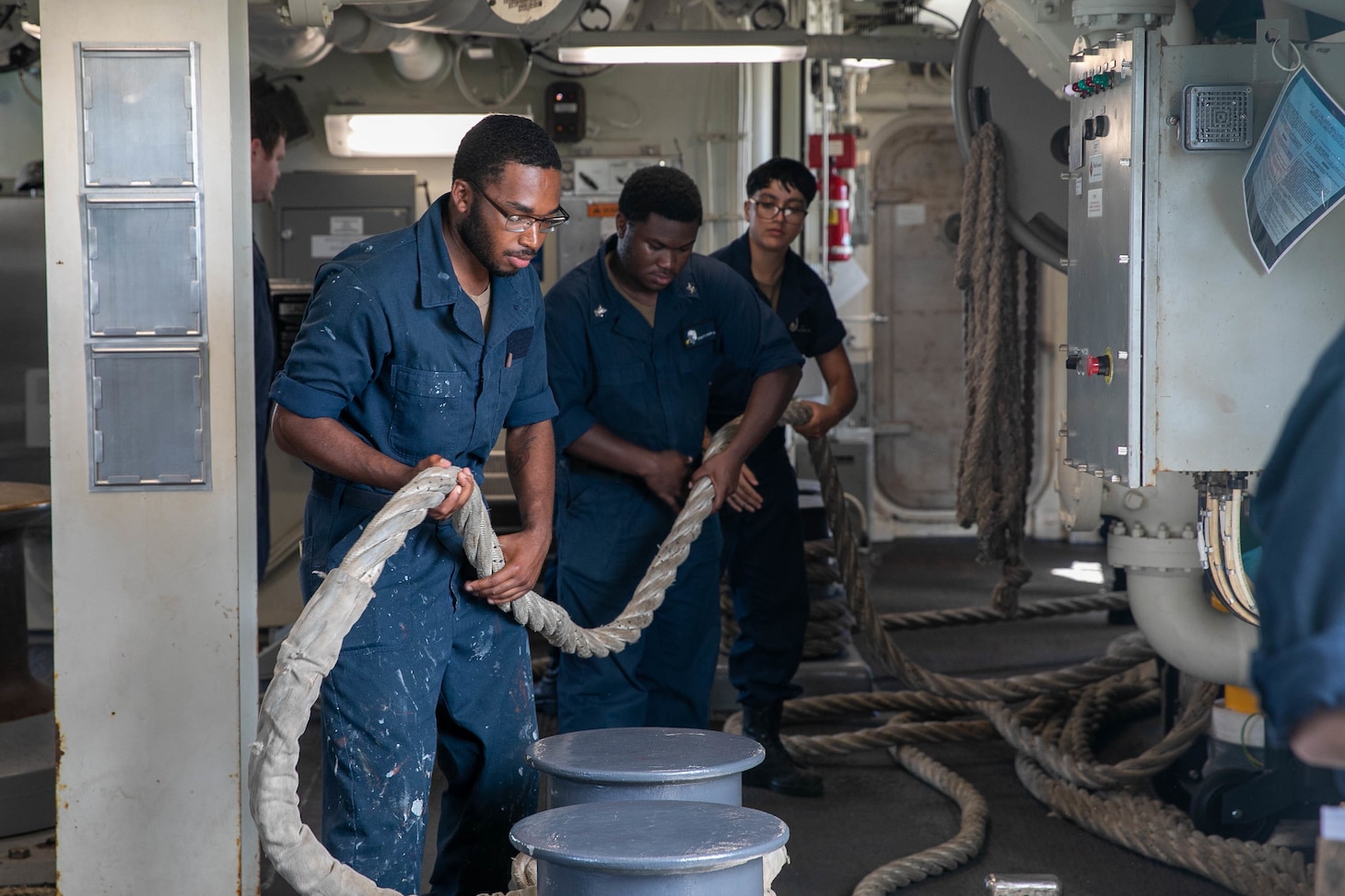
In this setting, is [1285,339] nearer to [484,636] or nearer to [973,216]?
[973,216]

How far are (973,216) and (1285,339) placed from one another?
1.41 meters

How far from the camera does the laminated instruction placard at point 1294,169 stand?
7.65ft

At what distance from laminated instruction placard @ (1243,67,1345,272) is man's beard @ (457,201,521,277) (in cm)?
142

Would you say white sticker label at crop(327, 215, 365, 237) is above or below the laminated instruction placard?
above

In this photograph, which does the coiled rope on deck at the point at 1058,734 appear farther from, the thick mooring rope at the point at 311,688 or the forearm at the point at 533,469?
the thick mooring rope at the point at 311,688

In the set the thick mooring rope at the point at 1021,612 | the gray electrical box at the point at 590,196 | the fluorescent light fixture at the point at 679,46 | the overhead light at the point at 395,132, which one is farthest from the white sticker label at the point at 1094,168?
the overhead light at the point at 395,132

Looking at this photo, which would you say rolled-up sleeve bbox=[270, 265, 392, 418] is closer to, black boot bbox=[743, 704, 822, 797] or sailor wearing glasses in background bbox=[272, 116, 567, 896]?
sailor wearing glasses in background bbox=[272, 116, 567, 896]

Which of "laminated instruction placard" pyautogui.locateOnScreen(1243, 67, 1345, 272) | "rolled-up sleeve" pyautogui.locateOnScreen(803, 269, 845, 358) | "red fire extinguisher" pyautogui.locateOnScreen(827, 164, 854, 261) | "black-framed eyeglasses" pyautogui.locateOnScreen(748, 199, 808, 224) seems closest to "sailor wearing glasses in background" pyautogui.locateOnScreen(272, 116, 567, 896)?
"laminated instruction placard" pyautogui.locateOnScreen(1243, 67, 1345, 272)

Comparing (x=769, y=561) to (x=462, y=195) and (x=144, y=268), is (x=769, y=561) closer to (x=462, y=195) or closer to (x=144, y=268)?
(x=462, y=195)

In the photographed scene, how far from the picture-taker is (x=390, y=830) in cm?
231

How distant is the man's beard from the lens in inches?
92.4

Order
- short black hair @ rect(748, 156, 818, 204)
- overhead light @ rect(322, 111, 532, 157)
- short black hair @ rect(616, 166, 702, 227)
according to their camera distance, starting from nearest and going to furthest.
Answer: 1. short black hair @ rect(616, 166, 702, 227)
2. short black hair @ rect(748, 156, 818, 204)
3. overhead light @ rect(322, 111, 532, 157)

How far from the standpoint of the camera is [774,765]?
3.95 metres

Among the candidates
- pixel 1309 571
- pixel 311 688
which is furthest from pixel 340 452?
pixel 1309 571
